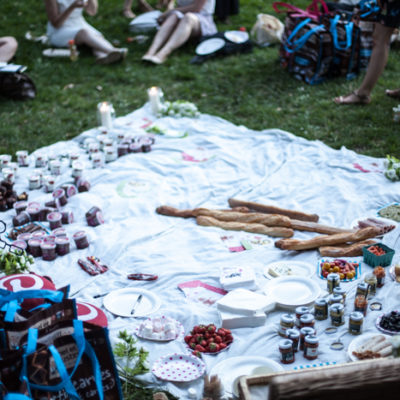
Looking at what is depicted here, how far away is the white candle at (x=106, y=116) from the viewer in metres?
6.39

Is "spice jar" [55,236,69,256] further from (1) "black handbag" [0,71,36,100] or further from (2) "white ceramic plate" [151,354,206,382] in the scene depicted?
(1) "black handbag" [0,71,36,100]

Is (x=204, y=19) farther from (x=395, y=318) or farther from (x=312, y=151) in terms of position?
(x=395, y=318)

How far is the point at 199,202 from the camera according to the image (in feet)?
16.8

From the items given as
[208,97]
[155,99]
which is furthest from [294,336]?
[208,97]

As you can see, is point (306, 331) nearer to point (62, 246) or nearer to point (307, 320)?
point (307, 320)

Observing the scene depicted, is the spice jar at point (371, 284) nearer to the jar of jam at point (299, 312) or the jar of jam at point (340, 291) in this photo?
the jar of jam at point (340, 291)

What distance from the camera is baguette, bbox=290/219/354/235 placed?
174 inches

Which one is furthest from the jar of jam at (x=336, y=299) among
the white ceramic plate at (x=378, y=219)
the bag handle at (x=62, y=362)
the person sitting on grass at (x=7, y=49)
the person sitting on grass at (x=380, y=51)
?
the person sitting on grass at (x=7, y=49)

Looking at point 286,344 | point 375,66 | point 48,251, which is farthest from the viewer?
point 375,66

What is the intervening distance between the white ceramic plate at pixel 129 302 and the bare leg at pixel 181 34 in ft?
18.3

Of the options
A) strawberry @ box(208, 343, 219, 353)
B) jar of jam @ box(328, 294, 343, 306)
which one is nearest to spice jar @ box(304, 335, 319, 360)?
jar of jam @ box(328, 294, 343, 306)

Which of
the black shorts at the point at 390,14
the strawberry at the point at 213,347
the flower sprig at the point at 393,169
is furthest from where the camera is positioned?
the black shorts at the point at 390,14

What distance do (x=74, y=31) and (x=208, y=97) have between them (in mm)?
2813

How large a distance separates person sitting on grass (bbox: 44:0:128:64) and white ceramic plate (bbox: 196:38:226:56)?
3.75 feet
